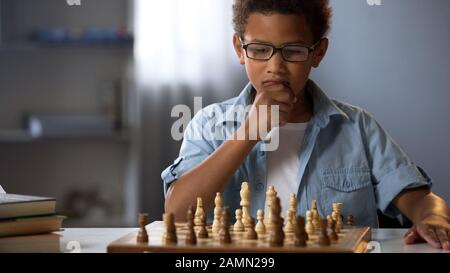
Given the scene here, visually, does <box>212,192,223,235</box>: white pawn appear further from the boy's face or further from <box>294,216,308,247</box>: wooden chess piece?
the boy's face

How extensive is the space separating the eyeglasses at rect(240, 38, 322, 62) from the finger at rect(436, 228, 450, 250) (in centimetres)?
38

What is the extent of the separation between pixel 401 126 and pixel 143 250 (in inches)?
32.2

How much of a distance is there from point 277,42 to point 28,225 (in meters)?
0.49

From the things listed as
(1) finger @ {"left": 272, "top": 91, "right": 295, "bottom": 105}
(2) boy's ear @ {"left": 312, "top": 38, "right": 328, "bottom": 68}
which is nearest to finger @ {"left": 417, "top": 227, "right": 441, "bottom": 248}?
(1) finger @ {"left": 272, "top": 91, "right": 295, "bottom": 105}

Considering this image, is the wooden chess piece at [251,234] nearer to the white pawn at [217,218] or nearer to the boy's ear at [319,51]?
the white pawn at [217,218]

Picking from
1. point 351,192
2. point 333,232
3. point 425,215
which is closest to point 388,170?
point 351,192

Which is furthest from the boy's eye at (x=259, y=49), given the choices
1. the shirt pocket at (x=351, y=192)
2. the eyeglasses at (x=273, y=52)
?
the shirt pocket at (x=351, y=192)

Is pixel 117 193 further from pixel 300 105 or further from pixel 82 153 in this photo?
pixel 300 105

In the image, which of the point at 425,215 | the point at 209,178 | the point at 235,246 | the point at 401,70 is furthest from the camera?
the point at 401,70

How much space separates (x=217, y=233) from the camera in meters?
0.92

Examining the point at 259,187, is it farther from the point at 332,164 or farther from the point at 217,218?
the point at 217,218

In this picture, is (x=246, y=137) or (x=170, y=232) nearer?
(x=170, y=232)

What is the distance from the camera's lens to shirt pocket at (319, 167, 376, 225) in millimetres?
1246

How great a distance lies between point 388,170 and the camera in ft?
4.05
